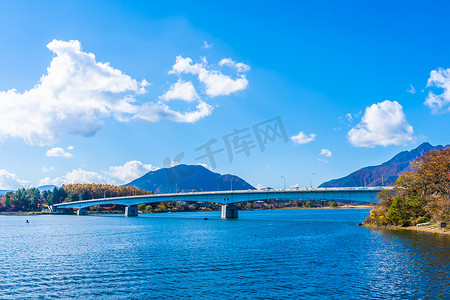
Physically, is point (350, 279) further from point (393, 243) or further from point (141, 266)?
point (393, 243)

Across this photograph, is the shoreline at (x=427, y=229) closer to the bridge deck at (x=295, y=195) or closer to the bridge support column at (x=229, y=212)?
the bridge deck at (x=295, y=195)

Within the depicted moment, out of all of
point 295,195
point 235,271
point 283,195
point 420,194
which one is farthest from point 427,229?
point 283,195

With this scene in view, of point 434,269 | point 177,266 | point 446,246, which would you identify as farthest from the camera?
point 446,246

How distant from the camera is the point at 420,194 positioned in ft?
272

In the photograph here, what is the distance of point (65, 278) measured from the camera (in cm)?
3575

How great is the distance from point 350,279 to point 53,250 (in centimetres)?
4627

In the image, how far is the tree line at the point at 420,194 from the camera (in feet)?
250

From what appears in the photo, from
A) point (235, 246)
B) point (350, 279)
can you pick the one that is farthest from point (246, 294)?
point (235, 246)

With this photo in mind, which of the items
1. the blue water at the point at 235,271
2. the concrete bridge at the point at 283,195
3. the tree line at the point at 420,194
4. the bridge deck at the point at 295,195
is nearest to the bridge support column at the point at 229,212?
the concrete bridge at the point at 283,195

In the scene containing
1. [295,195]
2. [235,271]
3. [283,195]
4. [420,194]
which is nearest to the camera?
[235,271]

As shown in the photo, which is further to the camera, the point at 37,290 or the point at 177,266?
the point at 177,266

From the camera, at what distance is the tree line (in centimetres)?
7606

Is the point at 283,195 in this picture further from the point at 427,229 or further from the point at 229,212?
the point at 427,229

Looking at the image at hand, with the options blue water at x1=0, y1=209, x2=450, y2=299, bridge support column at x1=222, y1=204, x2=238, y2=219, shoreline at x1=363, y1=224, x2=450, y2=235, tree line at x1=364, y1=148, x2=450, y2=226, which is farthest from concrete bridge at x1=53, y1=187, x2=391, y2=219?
blue water at x1=0, y1=209, x2=450, y2=299
